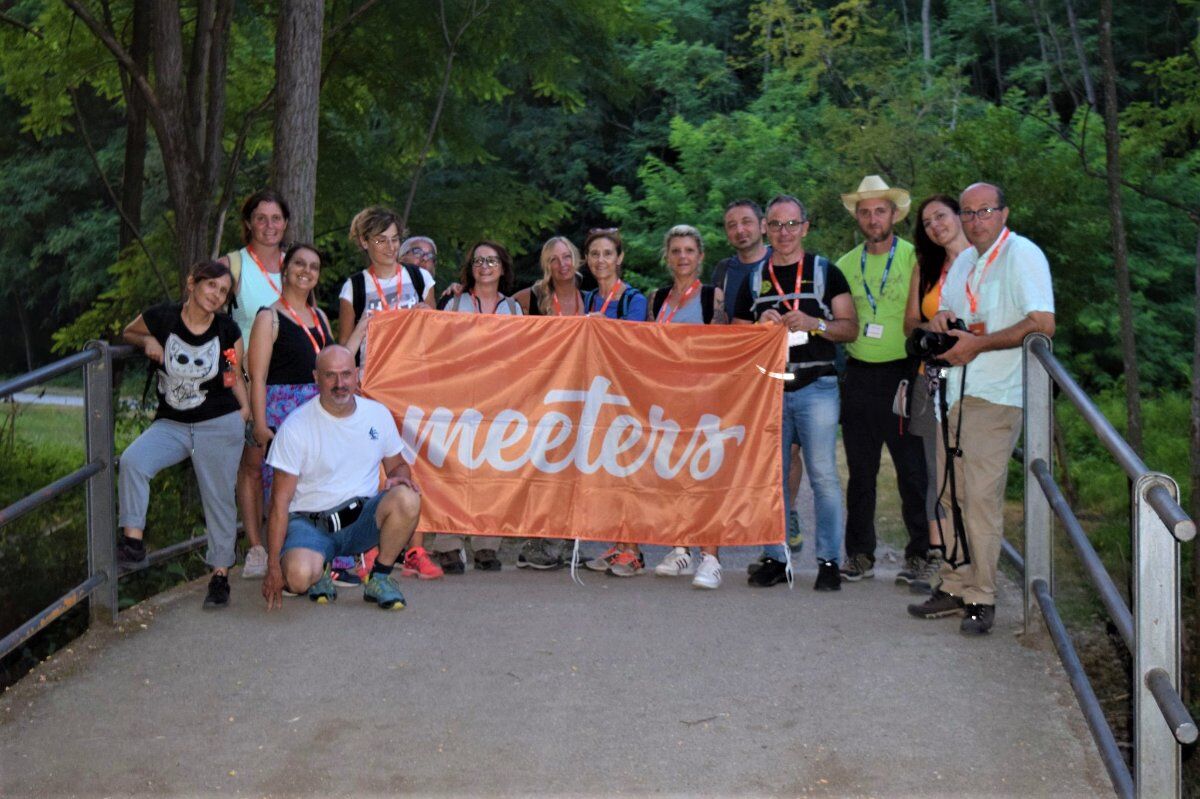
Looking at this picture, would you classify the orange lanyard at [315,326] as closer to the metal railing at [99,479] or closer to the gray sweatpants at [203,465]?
the gray sweatpants at [203,465]

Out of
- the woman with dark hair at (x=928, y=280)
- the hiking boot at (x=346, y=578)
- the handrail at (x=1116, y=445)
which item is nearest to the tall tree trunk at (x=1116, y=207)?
the woman with dark hair at (x=928, y=280)

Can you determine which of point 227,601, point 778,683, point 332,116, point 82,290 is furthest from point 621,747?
point 82,290

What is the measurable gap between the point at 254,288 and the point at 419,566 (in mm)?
1714

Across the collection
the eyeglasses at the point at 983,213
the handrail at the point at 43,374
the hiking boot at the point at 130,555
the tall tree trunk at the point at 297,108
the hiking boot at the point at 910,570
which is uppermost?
the tall tree trunk at the point at 297,108

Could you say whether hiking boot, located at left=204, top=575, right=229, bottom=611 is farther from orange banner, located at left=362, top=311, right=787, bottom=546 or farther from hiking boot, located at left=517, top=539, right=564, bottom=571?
hiking boot, located at left=517, top=539, right=564, bottom=571

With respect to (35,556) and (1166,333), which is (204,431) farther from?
(1166,333)

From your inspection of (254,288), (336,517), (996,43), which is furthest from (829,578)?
(996,43)

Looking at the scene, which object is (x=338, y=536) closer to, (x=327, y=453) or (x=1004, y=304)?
(x=327, y=453)

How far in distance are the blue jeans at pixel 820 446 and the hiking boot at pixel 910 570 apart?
1.18ft

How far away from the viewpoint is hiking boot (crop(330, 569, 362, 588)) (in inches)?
286

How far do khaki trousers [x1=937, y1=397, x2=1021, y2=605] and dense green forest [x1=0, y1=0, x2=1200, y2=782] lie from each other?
2.75 m

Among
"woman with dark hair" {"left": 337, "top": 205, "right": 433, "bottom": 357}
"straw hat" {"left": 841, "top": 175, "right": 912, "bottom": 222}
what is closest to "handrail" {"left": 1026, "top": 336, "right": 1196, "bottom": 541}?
"straw hat" {"left": 841, "top": 175, "right": 912, "bottom": 222}

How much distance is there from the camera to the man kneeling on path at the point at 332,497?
22.4ft

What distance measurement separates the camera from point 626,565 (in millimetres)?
7816
